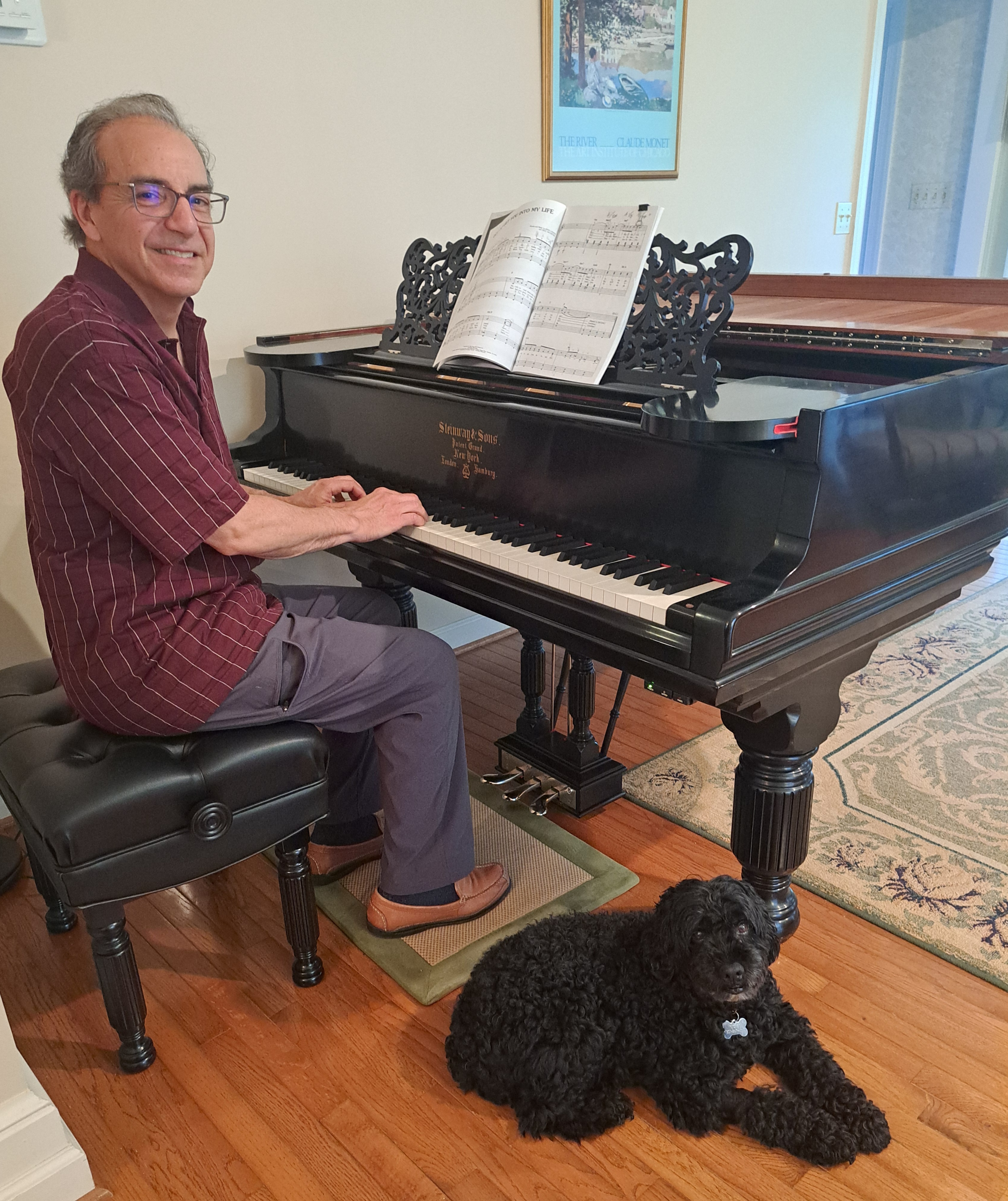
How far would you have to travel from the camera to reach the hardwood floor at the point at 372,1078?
1.48m

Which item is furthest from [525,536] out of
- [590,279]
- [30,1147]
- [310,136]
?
[310,136]

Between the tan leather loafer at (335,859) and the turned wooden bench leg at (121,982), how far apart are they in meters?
0.56

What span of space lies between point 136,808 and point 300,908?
451mm

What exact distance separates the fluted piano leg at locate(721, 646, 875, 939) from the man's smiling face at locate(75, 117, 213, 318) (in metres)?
1.20

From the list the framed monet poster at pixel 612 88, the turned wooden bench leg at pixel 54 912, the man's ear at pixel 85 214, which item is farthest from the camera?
the framed monet poster at pixel 612 88

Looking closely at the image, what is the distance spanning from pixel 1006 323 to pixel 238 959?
2111 millimetres

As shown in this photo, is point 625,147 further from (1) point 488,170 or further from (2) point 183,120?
(2) point 183,120

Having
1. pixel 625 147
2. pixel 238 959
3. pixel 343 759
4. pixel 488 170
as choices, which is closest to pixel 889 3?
pixel 625 147

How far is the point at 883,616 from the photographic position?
169 centimetres

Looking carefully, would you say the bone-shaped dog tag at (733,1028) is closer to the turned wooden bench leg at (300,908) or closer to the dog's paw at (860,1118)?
the dog's paw at (860,1118)

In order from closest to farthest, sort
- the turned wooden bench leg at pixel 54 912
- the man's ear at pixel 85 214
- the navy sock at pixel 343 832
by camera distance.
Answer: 1. the man's ear at pixel 85 214
2. the turned wooden bench leg at pixel 54 912
3. the navy sock at pixel 343 832

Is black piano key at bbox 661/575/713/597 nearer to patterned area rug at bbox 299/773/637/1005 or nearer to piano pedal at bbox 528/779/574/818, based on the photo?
patterned area rug at bbox 299/773/637/1005

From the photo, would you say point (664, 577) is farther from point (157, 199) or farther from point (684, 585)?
point (157, 199)

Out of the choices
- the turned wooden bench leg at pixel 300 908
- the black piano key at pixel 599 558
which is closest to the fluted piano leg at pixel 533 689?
the black piano key at pixel 599 558
